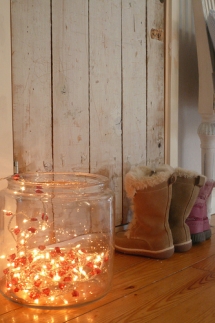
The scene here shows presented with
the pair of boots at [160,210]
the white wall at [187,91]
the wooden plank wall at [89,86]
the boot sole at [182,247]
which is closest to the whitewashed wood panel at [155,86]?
the wooden plank wall at [89,86]

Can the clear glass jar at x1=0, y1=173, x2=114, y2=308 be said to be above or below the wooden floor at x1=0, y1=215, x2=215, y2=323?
above

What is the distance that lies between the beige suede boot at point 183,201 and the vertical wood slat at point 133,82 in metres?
0.24

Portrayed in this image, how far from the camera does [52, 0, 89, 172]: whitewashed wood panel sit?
51.9 inches

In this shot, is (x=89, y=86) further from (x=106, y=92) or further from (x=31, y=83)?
(x=31, y=83)

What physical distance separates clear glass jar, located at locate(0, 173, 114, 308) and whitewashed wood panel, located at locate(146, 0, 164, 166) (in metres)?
0.51

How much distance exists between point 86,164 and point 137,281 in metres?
0.49

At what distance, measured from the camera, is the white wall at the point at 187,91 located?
180 cm

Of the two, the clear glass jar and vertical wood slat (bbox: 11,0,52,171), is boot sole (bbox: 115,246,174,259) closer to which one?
the clear glass jar

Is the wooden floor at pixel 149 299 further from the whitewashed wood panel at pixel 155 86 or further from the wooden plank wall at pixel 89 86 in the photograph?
the whitewashed wood panel at pixel 155 86

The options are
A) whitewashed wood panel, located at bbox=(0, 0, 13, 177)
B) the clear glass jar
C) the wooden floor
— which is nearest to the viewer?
the wooden floor

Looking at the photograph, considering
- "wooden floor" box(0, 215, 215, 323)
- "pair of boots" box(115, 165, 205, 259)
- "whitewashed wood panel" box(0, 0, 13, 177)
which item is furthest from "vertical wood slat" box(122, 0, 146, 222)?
"whitewashed wood panel" box(0, 0, 13, 177)

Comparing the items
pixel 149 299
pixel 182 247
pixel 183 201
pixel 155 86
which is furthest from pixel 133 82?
pixel 149 299

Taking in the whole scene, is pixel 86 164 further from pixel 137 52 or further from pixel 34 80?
pixel 137 52

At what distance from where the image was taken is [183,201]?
1.40 m
